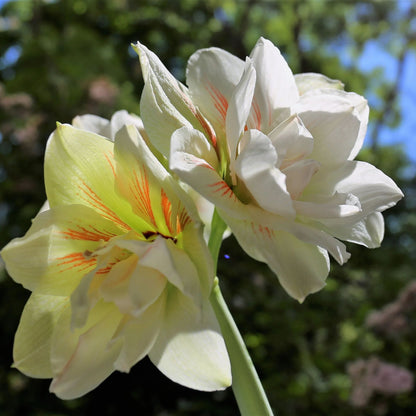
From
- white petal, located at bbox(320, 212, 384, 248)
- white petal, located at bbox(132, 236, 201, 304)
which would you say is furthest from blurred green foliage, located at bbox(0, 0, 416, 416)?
white petal, located at bbox(132, 236, 201, 304)

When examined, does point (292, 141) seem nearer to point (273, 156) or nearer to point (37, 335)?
point (273, 156)

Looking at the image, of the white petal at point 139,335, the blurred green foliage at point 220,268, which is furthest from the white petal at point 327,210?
the blurred green foliage at point 220,268

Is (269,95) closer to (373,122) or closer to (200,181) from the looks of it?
(200,181)

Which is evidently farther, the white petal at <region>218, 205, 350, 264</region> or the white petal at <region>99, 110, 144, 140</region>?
the white petal at <region>99, 110, 144, 140</region>

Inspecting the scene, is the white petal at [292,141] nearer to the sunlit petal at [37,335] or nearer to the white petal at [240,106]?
the white petal at [240,106]

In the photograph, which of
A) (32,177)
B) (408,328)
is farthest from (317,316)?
(32,177)

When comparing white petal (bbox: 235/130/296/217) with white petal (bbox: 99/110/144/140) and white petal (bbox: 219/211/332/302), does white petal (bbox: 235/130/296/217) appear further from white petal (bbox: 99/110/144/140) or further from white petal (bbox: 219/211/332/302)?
white petal (bbox: 99/110/144/140)
